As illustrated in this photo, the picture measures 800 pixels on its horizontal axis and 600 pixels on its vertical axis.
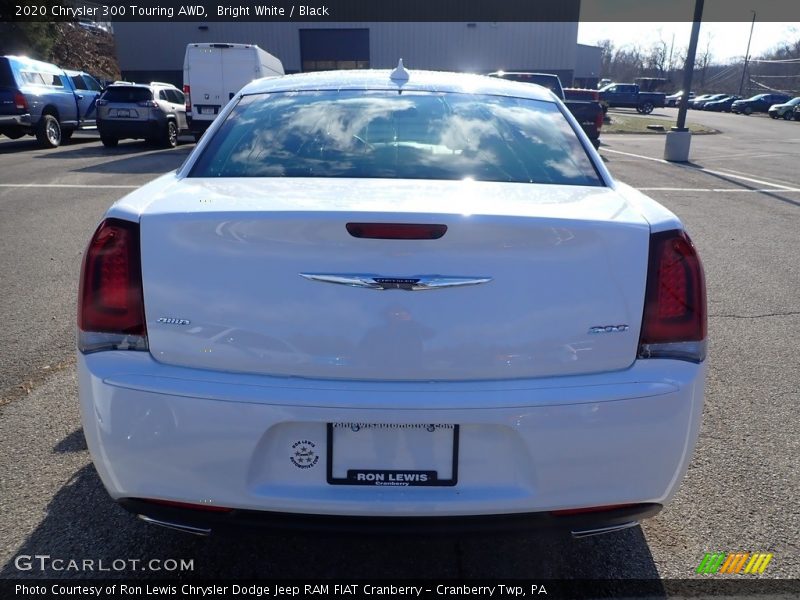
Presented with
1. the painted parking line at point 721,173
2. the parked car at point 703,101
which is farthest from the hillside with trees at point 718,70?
the painted parking line at point 721,173

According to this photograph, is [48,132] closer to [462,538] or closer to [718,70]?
[462,538]

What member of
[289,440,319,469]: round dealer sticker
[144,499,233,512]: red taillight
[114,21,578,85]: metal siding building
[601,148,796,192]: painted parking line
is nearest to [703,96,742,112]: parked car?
[114,21,578,85]: metal siding building

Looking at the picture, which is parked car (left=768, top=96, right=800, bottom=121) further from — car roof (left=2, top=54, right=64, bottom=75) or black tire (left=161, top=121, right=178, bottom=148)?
car roof (left=2, top=54, right=64, bottom=75)

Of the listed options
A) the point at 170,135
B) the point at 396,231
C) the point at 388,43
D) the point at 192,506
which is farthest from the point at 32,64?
the point at 388,43

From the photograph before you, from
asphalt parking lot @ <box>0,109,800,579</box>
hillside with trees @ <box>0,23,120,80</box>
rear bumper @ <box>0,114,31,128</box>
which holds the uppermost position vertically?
hillside with trees @ <box>0,23,120,80</box>

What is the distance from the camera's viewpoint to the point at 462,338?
6.07 feet

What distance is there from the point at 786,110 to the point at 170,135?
142 feet

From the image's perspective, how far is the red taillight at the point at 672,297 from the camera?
1.95 meters

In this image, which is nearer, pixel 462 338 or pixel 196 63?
pixel 462 338

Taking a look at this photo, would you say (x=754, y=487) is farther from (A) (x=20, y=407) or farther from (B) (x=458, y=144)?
(A) (x=20, y=407)

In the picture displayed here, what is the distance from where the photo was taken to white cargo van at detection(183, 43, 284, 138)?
1689cm

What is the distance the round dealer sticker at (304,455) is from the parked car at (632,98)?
51.0m

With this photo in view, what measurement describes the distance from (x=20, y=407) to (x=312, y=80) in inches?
89.6

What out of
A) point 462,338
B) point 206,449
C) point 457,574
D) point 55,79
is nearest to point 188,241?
point 206,449
